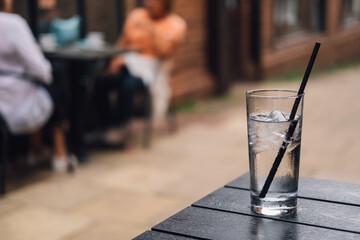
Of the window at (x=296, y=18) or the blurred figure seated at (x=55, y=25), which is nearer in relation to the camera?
the blurred figure seated at (x=55, y=25)

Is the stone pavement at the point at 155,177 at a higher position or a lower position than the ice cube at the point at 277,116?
lower

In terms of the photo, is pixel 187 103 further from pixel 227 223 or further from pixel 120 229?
pixel 227 223

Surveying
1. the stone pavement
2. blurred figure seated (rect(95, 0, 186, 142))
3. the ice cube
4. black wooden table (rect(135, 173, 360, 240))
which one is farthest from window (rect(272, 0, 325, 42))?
the ice cube

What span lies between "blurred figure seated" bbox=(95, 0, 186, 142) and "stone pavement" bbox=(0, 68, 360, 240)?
554mm

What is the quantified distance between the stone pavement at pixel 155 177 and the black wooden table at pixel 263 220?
1.96 metres

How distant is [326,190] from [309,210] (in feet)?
0.60

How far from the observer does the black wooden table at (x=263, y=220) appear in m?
1.37

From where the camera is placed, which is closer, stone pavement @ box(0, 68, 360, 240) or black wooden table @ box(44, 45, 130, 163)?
stone pavement @ box(0, 68, 360, 240)

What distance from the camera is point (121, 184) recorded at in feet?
14.8

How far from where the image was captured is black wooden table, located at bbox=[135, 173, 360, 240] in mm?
1373

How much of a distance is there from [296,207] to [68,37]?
422 centimetres

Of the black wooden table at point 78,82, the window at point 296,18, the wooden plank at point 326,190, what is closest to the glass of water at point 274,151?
the wooden plank at point 326,190

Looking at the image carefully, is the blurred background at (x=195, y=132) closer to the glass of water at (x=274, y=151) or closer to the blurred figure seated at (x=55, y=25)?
the blurred figure seated at (x=55, y=25)

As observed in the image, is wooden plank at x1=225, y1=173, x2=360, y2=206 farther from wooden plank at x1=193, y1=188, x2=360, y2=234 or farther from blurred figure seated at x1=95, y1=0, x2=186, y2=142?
blurred figure seated at x1=95, y1=0, x2=186, y2=142
